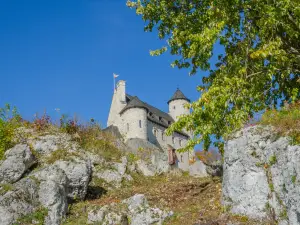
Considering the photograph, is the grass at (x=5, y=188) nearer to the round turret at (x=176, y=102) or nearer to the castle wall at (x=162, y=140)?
the castle wall at (x=162, y=140)

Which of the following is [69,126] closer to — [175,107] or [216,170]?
[216,170]

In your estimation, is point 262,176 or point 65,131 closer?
point 262,176

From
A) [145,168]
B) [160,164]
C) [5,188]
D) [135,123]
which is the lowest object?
[5,188]

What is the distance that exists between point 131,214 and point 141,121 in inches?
1587

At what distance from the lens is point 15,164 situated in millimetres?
16859

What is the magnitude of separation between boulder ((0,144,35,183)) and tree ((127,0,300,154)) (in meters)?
6.90

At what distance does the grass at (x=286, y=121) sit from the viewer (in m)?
11.6

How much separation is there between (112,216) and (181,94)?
178 feet

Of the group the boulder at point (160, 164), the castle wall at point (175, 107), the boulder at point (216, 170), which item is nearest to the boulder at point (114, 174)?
the boulder at point (160, 164)

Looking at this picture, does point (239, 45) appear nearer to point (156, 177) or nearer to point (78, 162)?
point (78, 162)

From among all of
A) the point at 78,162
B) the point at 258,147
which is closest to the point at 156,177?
the point at 78,162

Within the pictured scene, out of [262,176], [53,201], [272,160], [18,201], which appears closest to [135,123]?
[53,201]

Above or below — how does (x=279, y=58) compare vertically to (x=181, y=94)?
below

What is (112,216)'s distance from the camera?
1442 centimetres
